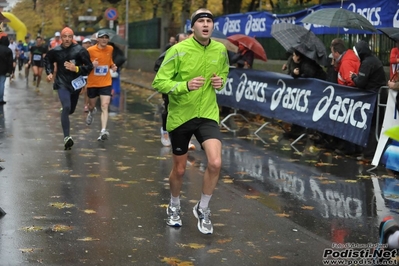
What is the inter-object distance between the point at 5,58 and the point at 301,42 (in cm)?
878

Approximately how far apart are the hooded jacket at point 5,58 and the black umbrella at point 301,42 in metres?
7.78

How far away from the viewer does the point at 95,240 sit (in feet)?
24.0

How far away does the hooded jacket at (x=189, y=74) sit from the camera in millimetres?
7641

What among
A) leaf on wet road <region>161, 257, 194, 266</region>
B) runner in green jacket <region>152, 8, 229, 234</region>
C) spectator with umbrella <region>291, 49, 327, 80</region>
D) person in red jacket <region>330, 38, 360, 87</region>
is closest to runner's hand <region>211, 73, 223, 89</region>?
runner in green jacket <region>152, 8, 229, 234</region>

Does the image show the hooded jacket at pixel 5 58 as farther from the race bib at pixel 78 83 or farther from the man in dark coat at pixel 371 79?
the man in dark coat at pixel 371 79

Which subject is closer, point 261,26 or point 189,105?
point 189,105

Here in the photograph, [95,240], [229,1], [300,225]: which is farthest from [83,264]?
[229,1]

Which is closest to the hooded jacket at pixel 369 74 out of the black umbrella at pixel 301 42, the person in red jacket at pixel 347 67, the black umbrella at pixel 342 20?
the person in red jacket at pixel 347 67

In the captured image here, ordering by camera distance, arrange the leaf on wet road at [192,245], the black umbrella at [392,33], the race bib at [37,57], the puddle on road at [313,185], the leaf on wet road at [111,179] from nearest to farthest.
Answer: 1. the leaf on wet road at [192,245]
2. the puddle on road at [313,185]
3. the leaf on wet road at [111,179]
4. the black umbrella at [392,33]
5. the race bib at [37,57]

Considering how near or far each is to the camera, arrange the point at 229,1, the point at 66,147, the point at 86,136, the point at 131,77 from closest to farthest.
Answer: the point at 66,147, the point at 86,136, the point at 229,1, the point at 131,77

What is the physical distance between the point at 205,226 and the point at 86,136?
25.6 ft

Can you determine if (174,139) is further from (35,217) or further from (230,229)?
(35,217)

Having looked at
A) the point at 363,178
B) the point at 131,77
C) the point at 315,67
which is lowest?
the point at 131,77

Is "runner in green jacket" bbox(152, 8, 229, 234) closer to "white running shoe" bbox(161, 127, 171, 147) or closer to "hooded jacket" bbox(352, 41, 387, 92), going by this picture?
"hooded jacket" bbox(352, 41, 387, 92)
